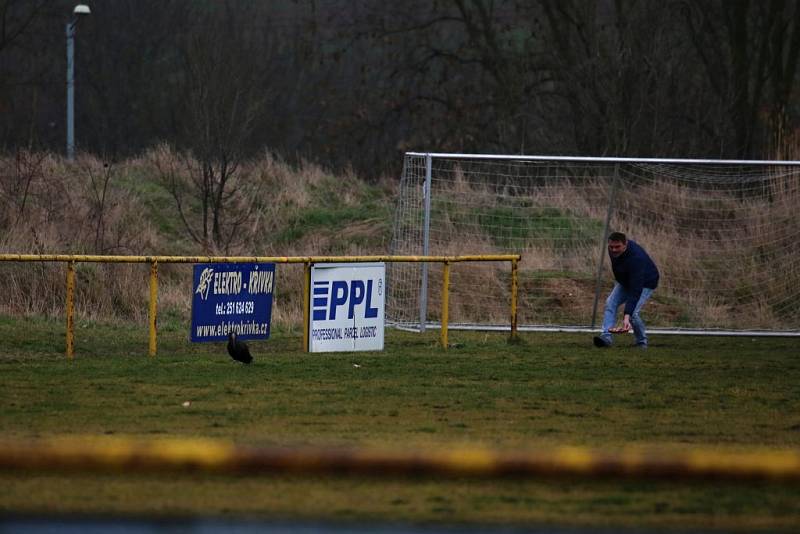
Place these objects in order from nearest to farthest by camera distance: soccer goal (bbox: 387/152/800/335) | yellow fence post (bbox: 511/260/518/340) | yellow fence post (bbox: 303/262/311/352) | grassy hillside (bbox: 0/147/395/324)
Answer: yellow fence post (bbox: 303/262/311/352)
yellow fence post (bbox: 511/260/518/340)
grassy hillside (bbox: 0/147/395/324)
soccer goal (bbox: 387/152/800/335)

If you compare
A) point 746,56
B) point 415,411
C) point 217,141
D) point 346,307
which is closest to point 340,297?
point 346,307

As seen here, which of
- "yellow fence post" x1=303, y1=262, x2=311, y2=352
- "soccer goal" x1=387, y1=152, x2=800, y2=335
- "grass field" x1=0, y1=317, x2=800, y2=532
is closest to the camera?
"grass field" x1=0, y1=317, x2=800, y2=532

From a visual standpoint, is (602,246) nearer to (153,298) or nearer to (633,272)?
(633,272)

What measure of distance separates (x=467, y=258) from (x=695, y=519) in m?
8.31

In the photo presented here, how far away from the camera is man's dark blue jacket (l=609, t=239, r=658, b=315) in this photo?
1525cm

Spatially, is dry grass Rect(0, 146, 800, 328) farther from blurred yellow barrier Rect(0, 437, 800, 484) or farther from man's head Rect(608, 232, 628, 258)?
blurred yellow barrier Rect(0, 437, 800, 484)

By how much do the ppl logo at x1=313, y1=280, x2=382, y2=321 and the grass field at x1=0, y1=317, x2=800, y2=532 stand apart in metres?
0.52

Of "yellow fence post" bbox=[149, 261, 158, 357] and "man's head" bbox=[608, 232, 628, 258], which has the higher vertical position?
"man's head" bbox=[608, 232, 628, 258]

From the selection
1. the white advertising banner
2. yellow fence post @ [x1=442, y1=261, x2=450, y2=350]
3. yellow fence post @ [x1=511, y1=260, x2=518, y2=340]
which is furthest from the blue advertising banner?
yellow fence post @ [x1=511, y1=260, x2=518, y2=340]

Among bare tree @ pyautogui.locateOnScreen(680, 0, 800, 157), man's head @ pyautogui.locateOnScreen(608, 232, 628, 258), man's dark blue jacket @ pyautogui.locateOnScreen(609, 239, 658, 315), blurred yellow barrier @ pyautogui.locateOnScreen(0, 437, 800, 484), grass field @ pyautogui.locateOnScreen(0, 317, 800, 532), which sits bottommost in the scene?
grass field @ pyautogui.locateOnScreen(0, 317, 800, 532)

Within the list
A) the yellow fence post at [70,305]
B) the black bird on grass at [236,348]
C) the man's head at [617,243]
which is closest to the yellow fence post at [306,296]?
the black bird on grass at [236,348]

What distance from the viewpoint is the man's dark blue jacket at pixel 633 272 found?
15250 mm

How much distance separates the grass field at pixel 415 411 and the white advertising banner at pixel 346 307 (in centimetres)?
33

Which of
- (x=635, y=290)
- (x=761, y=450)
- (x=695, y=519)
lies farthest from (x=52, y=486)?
(x=635, y=290)
